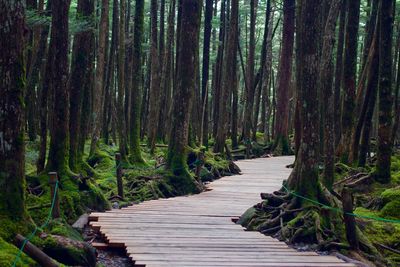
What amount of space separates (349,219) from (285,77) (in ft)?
57.3

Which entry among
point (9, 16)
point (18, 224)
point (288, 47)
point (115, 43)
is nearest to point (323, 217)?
point (18, 224)

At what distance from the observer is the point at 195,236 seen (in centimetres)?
773

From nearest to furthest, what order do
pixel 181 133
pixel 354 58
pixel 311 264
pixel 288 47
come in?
1. pixel 311 264
2. pixel 181 133
3. pixel 354 58
4. pixel 288 47

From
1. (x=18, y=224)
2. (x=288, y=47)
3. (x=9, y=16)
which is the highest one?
(x=288, y=47)

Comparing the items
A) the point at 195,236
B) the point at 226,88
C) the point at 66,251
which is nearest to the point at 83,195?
the point at 195,236

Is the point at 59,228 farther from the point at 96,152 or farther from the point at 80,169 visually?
→ the point at 96,152

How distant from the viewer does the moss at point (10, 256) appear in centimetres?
500

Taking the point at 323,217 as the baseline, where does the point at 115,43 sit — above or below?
above

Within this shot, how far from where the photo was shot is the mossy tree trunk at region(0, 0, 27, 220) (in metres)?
5.62

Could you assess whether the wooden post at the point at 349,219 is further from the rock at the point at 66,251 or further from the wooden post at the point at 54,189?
the wooden post at the point at 54,189

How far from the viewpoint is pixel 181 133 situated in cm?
1341

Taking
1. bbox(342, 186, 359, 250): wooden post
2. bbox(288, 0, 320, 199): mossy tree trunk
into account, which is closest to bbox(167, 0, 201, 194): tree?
bbox(288, 0, 320, 199): mossy tree trunk

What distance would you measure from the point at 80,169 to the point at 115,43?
1386 cm

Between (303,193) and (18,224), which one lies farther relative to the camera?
(303,193)
